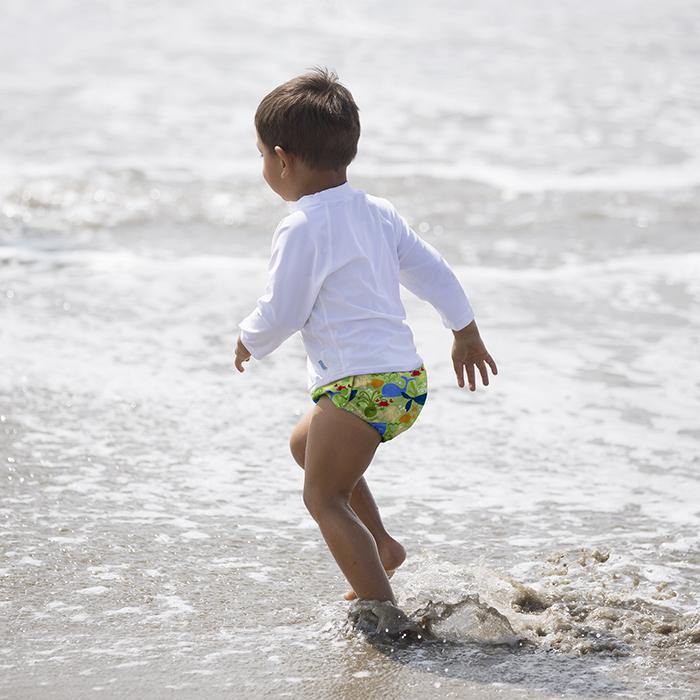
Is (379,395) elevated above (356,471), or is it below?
above

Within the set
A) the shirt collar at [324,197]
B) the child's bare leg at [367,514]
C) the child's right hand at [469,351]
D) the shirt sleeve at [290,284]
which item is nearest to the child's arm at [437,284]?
the child's right hand at [469,351]

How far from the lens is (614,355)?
16.8ft

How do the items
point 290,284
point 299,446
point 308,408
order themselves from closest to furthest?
point 290,284
point 299,446
point 308,408

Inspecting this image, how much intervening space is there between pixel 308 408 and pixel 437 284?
1575 mm

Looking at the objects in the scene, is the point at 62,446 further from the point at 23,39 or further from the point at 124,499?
the point at 23,39

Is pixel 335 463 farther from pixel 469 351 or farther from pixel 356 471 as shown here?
pixel 469 351

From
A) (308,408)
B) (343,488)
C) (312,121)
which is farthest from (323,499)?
(308,408)

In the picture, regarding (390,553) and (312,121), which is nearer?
(312,121)

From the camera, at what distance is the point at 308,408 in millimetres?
4426

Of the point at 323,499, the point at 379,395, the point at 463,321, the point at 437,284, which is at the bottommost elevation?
the point at 323,499

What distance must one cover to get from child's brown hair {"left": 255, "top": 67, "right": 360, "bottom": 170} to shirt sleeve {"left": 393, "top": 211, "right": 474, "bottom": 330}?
27cm

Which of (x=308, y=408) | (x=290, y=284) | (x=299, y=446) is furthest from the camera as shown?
(x=308, y=408)

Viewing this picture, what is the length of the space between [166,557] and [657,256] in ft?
15.1

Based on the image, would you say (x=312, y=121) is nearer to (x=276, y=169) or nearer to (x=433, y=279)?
(x=276, y=169)
